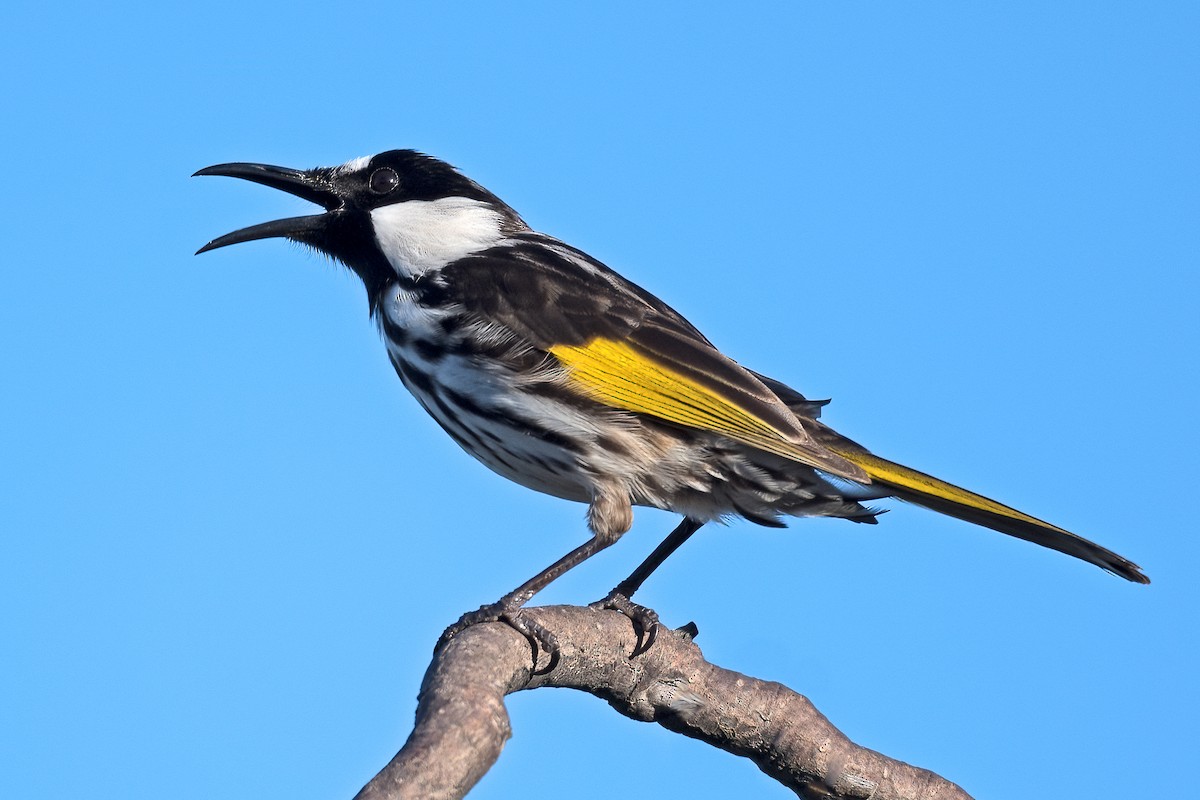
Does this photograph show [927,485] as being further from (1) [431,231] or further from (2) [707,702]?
(1) [431,231]

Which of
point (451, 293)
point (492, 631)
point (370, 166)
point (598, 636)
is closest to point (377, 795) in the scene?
point (492, 631)

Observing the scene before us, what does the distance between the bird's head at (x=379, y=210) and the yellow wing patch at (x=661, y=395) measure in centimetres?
118

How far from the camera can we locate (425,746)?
4059 mm

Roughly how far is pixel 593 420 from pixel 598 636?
1249mm

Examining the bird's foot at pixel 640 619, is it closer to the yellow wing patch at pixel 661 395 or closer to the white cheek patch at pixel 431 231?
the yellow wing patch at pixel 661 395

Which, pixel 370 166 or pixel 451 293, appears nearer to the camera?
pixel 451 293

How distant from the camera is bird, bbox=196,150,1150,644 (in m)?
6.66

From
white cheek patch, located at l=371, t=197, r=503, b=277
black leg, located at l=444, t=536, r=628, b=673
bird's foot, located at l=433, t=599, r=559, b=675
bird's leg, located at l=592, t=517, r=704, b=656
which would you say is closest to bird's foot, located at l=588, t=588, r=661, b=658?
bird's leg, located at l=592, t=517, r=704, b=656

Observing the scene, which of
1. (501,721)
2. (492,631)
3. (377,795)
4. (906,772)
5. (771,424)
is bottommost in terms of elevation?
(377,795)

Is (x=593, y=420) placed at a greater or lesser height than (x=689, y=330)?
lesser

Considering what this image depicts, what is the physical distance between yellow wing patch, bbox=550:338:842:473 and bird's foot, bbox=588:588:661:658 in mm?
988

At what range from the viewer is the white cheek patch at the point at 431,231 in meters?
7.43

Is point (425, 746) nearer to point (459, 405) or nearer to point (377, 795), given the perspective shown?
point (377, 795)

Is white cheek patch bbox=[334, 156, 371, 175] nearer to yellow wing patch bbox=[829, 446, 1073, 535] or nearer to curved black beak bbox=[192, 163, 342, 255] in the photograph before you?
curved black beak bbox=[192, 163, 342, 255]
